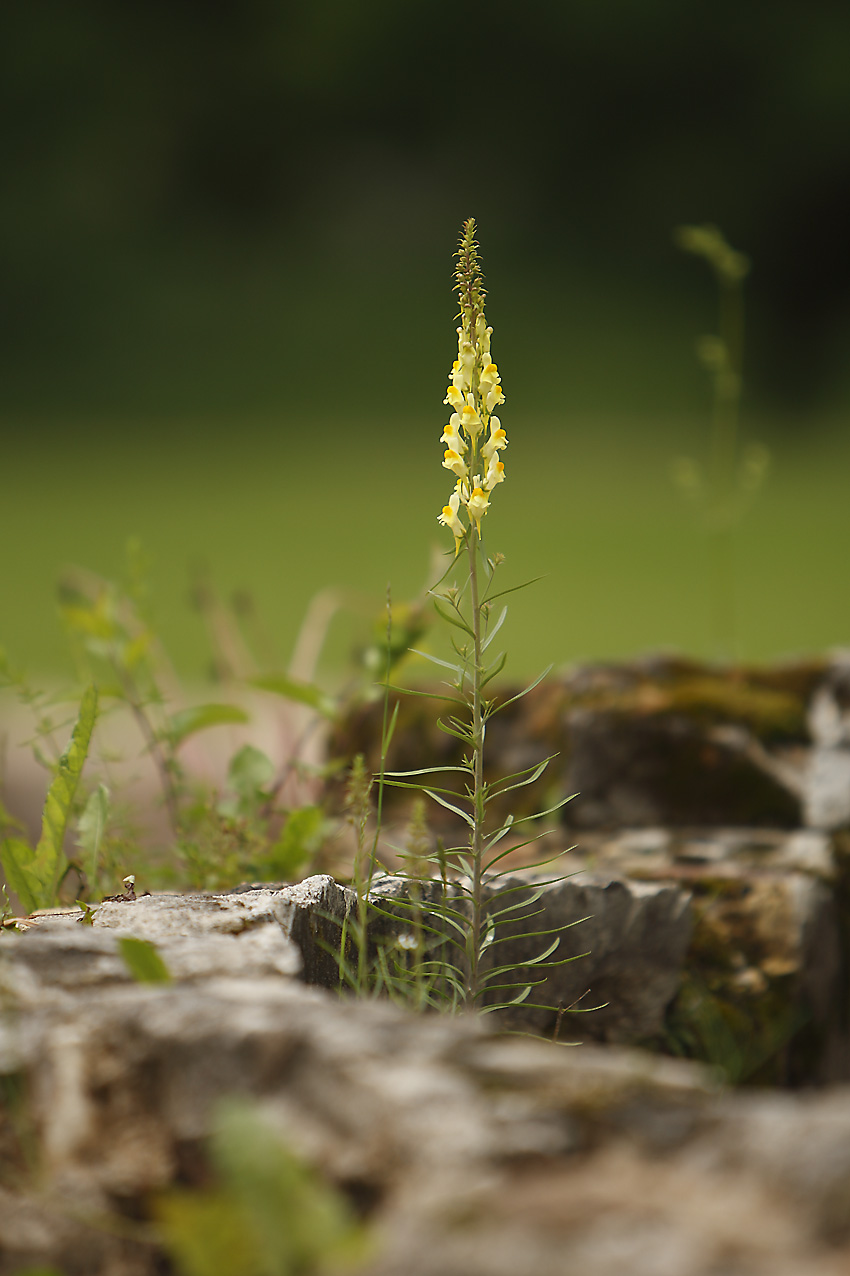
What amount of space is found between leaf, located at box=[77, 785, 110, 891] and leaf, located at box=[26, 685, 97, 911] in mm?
36

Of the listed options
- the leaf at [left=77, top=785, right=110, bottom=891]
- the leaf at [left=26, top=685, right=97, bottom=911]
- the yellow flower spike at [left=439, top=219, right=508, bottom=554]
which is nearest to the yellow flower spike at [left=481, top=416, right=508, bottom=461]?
the yellow flower spike at [left=439, top=219, right=508, bottom=554]

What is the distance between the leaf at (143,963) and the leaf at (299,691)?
0.54 metres

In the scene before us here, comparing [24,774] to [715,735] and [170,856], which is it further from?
[715,735]

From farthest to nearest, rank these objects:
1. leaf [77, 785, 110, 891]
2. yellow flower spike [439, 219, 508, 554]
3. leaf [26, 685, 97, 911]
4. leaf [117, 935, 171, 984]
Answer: leaf [77, 785, 110, 891] → leaf [26, 685, 97, 911] → yellow flower spike [439, 219, 508, 554] → leaf [117, 935, 171, 984]

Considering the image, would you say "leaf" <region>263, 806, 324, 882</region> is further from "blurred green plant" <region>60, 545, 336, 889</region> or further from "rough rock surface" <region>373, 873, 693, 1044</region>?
"rough rock surface" <region>373, 873, 693, 1044</region>

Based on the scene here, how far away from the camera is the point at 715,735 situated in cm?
124

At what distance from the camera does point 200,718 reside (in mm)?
1054

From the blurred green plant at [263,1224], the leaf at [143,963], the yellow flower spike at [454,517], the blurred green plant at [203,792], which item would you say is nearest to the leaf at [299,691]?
the blurred green plant at [203,792]

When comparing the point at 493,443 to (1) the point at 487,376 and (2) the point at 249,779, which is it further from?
(2) the point at 249,779

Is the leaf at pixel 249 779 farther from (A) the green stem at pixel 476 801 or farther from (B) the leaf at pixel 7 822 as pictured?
(A) the green stem at pixel 476 801

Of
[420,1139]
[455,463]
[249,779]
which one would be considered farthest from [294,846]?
[420,1139]

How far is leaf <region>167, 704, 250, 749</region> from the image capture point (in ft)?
3.43

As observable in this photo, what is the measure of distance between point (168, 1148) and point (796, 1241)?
0.72ft

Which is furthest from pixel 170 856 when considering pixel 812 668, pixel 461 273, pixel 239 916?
pixel 812 668
